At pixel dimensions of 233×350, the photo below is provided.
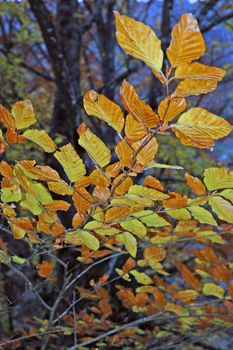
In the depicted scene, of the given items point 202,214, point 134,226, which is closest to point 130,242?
point 134,226

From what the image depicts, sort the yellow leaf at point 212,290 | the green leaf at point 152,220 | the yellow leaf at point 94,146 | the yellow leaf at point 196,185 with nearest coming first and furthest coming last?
the yellow leaf at point 94,146 < the yellow leaf at point 196,185 < the green leaf at point 152,220 < the yellow leaf at point 212,290

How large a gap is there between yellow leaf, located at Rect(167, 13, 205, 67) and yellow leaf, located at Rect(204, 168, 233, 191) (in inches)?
9.6

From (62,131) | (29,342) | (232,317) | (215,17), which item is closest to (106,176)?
(232,317)

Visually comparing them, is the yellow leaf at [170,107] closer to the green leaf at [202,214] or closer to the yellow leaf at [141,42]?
the yellow leaf at [141,42]

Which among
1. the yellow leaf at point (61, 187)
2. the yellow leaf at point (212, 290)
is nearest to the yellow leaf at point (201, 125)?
the yellow leaf at point (61, 187)

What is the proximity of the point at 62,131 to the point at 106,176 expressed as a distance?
1755 millimetres

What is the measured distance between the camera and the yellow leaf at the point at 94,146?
0.58 m

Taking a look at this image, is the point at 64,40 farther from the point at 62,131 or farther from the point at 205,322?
the point at 205,322

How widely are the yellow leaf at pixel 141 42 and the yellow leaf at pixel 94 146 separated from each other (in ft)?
0.57

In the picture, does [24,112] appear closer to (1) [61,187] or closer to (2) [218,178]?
(1) [61,187]

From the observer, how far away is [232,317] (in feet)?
3.62

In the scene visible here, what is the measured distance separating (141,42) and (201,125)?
0.13m

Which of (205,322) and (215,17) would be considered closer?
(205,322)

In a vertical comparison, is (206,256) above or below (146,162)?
below
